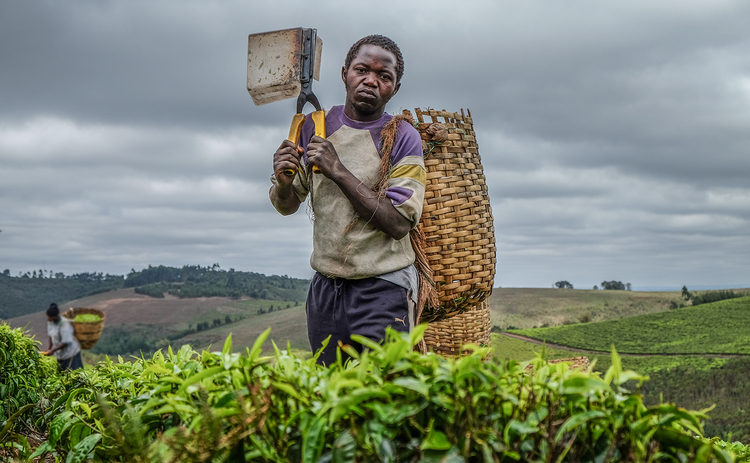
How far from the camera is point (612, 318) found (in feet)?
43.7

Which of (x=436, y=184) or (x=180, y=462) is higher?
(x=436, y=184)

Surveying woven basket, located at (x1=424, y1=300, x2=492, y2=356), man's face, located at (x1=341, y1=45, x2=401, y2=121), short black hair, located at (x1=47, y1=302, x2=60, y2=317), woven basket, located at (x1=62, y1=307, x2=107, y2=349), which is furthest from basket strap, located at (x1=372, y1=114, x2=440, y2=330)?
woven basket, located at (x1=62, y1=307, x2=107, y2=349)

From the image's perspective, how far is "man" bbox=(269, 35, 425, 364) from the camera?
2.53m

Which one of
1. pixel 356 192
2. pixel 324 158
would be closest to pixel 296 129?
pixel 324 158

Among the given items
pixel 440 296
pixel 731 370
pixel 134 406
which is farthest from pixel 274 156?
pixel 731 370

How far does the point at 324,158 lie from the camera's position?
8.05ft

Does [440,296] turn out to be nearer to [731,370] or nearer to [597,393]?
[597,393]

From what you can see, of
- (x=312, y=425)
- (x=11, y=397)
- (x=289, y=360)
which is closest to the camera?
(x=312, y=425)

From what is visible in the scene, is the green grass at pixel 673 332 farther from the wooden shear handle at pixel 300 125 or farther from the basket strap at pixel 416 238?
the wooden shear handle at pixel 300 125

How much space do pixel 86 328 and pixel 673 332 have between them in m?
11.5

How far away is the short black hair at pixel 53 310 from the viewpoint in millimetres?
8453

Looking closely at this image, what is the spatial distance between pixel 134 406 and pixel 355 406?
62 centimetres

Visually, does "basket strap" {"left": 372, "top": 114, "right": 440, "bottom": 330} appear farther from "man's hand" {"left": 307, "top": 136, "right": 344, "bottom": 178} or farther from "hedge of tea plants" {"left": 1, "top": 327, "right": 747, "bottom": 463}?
"hedge of tea plants" {"left": 1, "top": 327, "right": 747, "bottom": 463}

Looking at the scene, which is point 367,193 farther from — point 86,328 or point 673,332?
point 673,332
